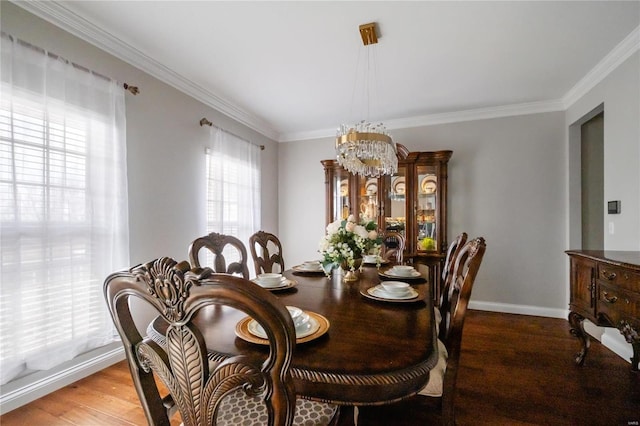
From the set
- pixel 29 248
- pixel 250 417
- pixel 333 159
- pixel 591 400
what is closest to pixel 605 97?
pixel 591 400

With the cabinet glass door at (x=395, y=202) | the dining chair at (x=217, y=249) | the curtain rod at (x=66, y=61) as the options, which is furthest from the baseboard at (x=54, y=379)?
the cabinet glass door at (x=395, y=202)

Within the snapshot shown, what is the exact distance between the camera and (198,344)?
62 cm

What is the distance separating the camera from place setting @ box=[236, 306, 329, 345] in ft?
2.94

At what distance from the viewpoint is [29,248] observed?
1.70 meters

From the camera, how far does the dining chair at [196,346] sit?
532 mm

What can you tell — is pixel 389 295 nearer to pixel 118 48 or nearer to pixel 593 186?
pixel 118 48

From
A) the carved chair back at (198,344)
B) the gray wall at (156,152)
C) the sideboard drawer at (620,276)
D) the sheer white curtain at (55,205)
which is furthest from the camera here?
the gray wall at (156,152)

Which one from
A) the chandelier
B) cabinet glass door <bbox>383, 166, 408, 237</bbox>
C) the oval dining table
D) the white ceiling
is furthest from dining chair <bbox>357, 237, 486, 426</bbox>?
cabinet glass door <bbox>383, 166, 408, 237</bbox>

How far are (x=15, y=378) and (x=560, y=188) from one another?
5022mm

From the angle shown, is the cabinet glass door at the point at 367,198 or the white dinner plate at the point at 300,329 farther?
the cabinet glass door at the point at 367,198

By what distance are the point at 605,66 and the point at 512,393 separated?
9.23 feet

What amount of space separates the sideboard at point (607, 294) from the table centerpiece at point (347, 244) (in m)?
1.36

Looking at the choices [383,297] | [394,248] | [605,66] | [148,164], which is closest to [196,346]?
[383,297]

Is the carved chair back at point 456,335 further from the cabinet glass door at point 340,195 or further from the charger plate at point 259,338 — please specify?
the cabinet glass door at point 340,195
